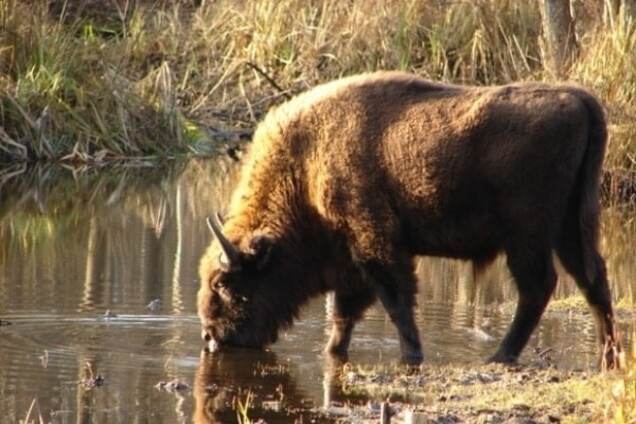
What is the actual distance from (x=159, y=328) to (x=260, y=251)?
1.16 metres

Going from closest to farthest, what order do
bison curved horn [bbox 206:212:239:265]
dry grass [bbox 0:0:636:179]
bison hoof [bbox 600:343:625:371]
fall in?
bison hoof [bbox 600:343:625:371] → bison curved horn [bbox 206:212:239:265] → dry grass [bbox 0:0:636:179]

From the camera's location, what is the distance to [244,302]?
462 inches

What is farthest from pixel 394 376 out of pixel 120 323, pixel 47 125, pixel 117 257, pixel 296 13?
pixel 296 13

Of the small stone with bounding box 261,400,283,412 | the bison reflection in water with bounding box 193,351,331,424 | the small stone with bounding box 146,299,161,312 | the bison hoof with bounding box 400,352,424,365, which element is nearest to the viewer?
the bison reflection in water with bounding box 193,351,331,424

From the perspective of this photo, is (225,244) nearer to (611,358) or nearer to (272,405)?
(272,405)

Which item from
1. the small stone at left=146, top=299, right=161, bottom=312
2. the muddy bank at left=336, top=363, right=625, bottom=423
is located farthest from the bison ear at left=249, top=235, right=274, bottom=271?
the small stone at left=146, top=299, right=161, bottom=312

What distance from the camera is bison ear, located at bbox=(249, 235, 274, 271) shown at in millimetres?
11562

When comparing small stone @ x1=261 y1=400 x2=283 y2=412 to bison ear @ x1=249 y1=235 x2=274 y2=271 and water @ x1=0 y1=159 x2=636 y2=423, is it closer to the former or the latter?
water @ x1=0 y1=159 x2=636 y2=423

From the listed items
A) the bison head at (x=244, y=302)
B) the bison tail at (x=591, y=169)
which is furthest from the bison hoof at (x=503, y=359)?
the bison head at (x=244, y=302)

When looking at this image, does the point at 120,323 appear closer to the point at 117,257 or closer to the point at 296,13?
the point at 117,257

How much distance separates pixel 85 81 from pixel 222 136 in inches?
144

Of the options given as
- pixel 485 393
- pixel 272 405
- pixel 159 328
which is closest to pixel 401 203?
pixel 485 393

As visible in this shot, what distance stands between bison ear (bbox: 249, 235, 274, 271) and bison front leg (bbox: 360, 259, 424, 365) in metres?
0.67

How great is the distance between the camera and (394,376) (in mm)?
10562
